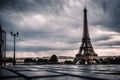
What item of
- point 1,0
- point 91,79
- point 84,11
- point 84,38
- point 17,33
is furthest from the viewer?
point 84,11

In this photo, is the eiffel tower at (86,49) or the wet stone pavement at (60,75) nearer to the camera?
the wet stone pavement at (60,75)

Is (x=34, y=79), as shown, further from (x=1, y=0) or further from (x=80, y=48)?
(x=80, y=48)

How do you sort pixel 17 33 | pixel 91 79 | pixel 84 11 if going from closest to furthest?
pixel 91 79 → pixel 17 33 → pixel 84 11

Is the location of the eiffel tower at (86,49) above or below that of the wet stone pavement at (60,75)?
above

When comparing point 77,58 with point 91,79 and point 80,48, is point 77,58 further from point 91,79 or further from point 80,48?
point 91,79

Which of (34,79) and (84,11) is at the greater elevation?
(84,11)

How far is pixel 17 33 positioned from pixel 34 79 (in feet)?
101

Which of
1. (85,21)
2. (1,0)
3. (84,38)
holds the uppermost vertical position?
(85,21)

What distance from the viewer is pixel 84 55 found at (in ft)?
250

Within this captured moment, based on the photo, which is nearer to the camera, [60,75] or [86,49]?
[60,75]

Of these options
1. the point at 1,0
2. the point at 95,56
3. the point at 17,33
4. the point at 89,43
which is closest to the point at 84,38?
the point at 89,43

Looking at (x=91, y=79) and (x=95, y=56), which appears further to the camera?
(x=95, y=56)

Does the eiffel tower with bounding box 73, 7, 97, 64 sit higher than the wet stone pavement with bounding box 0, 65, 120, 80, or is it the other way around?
the eiffel tower with bounding box 73, 7, 97, 64

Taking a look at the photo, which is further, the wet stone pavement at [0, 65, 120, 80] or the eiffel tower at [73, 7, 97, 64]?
the eiffel tower at [73, 7, 97, 64]
